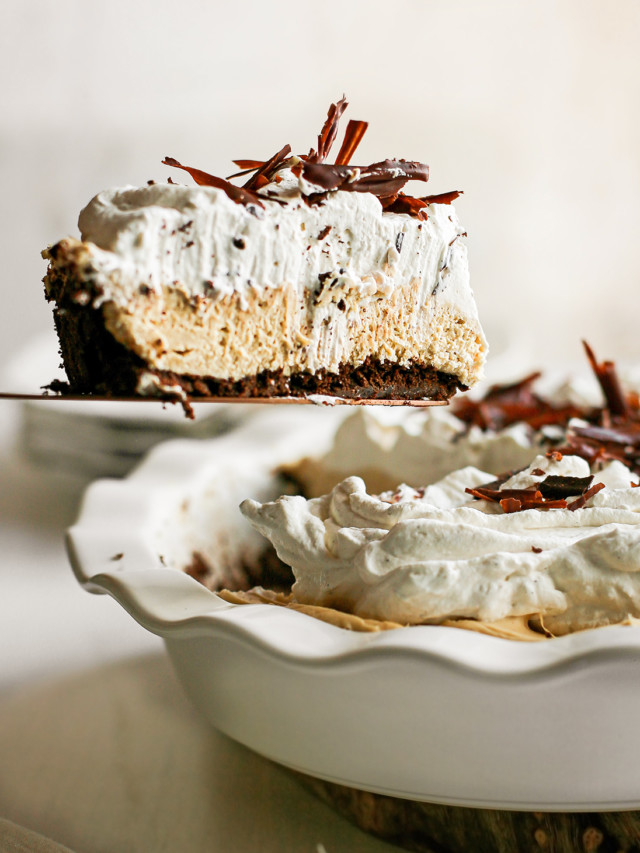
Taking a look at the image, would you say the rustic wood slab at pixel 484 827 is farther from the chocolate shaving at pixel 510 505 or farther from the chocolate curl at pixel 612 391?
the chocolate curl at pixel 612 391

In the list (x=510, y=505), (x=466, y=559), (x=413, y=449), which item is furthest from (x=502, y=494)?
(x=413, y=449)

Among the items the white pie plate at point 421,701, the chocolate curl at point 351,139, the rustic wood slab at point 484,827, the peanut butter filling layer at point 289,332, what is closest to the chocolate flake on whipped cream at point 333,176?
the chocolate curl at point 351,139

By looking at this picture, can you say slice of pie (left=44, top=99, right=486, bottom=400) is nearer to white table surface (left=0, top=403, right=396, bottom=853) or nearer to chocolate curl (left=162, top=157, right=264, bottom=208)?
chocolate curl (left=162, top=157, right=264, bottom=208)

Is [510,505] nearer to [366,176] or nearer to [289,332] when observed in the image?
[289,332]

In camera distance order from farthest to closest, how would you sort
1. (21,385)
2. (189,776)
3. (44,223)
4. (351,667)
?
(44,223)
(21,385)
(189,776)
(351,667)

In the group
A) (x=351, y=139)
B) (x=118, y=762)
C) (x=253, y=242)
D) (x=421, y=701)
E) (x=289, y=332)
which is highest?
(x=351, y=139)

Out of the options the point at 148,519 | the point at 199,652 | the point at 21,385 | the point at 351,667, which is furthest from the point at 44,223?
the point at 351,667

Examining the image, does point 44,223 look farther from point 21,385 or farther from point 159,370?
point 159,370
